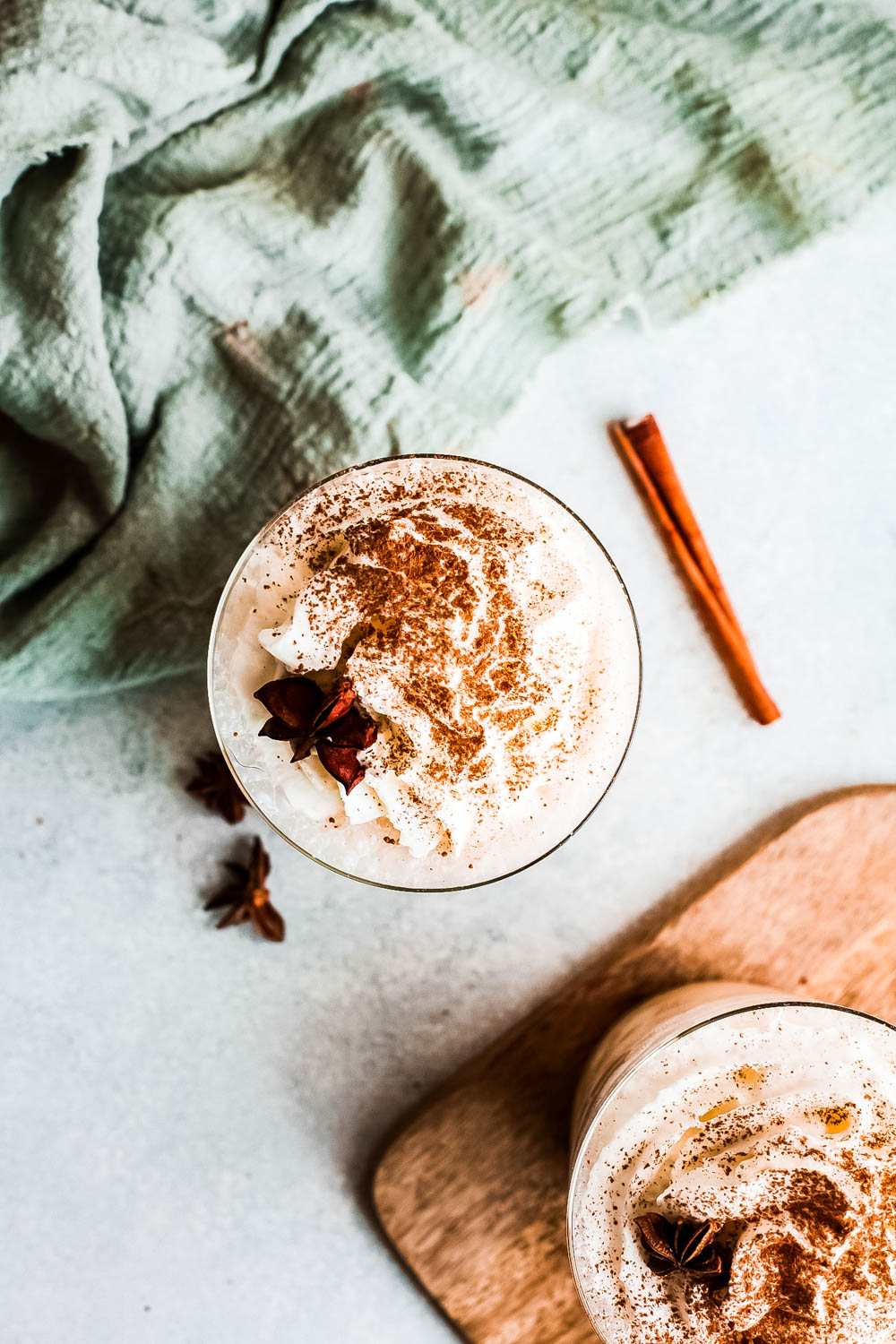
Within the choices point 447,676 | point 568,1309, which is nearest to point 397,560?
point 447,676

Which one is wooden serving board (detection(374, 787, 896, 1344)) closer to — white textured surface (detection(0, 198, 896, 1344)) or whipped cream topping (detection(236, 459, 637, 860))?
white textured surface (detection(0, 198, 896, 1344))

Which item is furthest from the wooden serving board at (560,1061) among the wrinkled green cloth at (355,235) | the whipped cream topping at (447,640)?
the wrinkled green cloth at (355,235)

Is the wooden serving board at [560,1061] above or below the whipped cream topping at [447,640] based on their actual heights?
below

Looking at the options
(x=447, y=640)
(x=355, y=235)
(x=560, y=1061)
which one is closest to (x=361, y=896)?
(x=560, y=1061)

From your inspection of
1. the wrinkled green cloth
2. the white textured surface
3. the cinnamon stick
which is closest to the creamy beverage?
the white textured surface

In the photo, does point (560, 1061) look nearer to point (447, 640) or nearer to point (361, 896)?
point (361, 896)

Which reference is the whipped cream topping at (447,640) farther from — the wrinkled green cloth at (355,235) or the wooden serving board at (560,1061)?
the wooden serving board at (560,1061)
